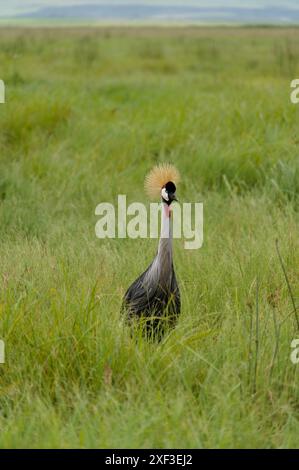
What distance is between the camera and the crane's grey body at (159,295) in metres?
3.25

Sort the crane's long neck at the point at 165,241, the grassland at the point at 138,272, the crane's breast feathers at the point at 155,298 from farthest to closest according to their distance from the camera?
1. the crane's breast feathers at the point at 155,298
2. the crane's long neck at the point at 165,241
3. the grassland at the point at 138,272

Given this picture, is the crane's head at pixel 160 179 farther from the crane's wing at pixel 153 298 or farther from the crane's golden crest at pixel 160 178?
the crane's wing at pixel 153 298

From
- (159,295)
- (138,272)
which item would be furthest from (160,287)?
(138,272)

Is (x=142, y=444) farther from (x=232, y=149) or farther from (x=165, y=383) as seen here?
(x=232, y=149)

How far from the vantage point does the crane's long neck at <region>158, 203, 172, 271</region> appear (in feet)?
10.5

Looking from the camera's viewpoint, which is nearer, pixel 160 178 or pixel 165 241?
pixel 165 241

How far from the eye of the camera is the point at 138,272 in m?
4.11

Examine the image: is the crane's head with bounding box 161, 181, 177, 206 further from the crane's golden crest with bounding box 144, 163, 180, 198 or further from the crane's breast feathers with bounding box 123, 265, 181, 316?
the crane's breast feathers with bounding box 123, 265, 181, 316

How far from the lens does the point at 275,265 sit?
414 centimetres

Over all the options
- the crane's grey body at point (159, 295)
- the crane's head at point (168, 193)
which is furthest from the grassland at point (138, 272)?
the crane's head at point (168, 193)

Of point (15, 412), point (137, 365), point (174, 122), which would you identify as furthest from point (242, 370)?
point (174, 122)

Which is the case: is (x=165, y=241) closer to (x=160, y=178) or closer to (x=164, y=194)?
(x=164, y=194)

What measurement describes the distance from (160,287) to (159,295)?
0.04 m

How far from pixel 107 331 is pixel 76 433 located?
0.54 meters
